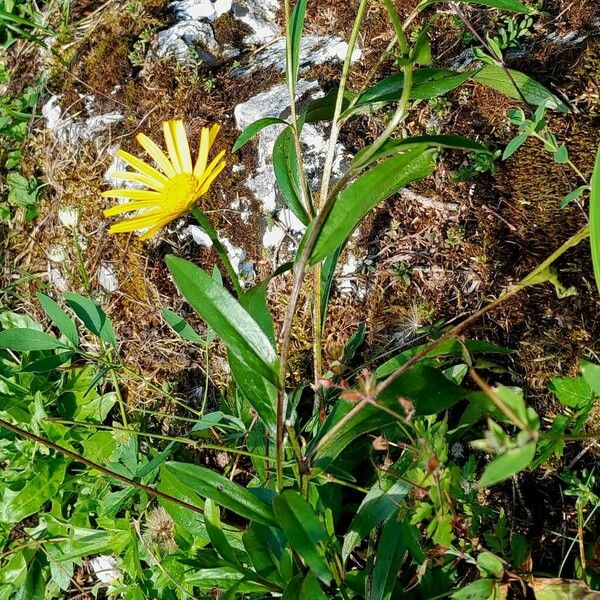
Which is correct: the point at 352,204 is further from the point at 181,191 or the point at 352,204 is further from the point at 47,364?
the point at 47,364

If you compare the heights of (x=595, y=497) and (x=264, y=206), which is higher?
(x=264, y=206)

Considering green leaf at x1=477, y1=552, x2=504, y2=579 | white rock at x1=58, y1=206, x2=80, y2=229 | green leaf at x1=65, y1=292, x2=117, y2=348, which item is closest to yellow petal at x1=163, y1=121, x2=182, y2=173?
green leaf at x1=65, y1=292, x2=117, y2=348

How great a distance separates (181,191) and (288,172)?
208 millimetres

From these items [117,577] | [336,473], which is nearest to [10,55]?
[117,577]

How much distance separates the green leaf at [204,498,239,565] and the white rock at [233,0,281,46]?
1.41 metres

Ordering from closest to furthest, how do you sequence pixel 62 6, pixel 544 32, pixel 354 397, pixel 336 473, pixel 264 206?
pixel 354 397, pixel 336 473, pixel 544 32, pixel 264 206, pixel 62 6

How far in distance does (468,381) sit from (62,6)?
1934 millimetres

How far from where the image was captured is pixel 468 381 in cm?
161

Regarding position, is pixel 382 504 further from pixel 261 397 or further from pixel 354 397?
pixel 354 397

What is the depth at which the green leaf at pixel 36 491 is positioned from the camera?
1.96 metres

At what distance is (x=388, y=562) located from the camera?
1.30 metres

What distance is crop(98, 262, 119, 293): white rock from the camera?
215cm

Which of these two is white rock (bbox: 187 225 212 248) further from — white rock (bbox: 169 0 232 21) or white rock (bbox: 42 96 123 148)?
white rock (bbox: 169 0 232 21)

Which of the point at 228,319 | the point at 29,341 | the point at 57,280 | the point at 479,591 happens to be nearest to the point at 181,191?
the point at 228,319
